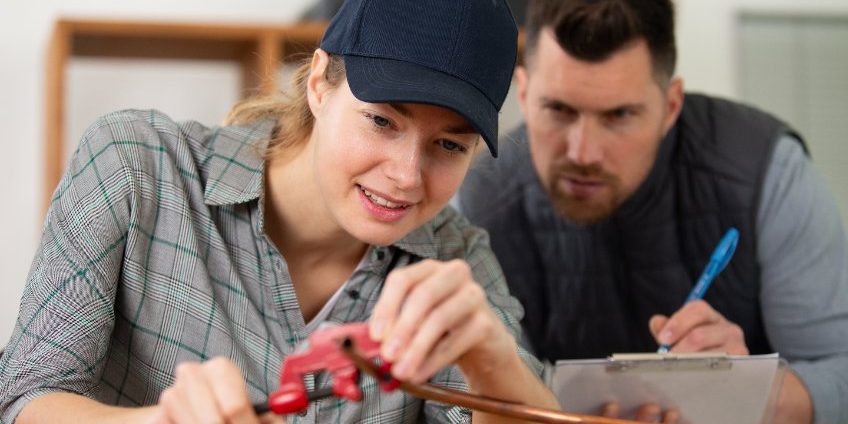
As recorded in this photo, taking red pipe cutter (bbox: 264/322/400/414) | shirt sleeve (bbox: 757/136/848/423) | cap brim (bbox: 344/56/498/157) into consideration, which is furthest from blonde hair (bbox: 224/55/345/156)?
shirt sleeve (bbox: 757/136/848/423)

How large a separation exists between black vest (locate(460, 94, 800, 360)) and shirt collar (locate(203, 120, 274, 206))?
2.39 ft

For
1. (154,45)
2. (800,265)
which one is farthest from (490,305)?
(154,45)

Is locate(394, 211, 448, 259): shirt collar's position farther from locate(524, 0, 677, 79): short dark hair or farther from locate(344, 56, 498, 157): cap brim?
locate(524, 0, 677, 79): short dark hair

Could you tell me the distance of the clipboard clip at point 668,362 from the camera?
1.29m

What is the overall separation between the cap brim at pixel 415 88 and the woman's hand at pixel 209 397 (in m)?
0.38

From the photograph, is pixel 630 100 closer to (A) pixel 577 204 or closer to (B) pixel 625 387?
(A) pixel 577 204

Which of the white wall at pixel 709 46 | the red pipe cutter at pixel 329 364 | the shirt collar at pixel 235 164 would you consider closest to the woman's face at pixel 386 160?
the shirt collar at pixel 235 164

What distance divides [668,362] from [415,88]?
514 millimetres

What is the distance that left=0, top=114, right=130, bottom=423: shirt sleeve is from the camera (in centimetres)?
108

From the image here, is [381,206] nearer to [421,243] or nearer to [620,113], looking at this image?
[421,243]

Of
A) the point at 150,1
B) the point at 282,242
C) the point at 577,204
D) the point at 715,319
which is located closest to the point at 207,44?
the point at 150,1

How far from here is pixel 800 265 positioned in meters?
1.93

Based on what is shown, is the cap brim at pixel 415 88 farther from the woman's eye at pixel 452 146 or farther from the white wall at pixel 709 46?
the white wall at pixel 709 46

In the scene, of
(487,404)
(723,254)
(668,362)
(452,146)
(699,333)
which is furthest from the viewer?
(723,254)
